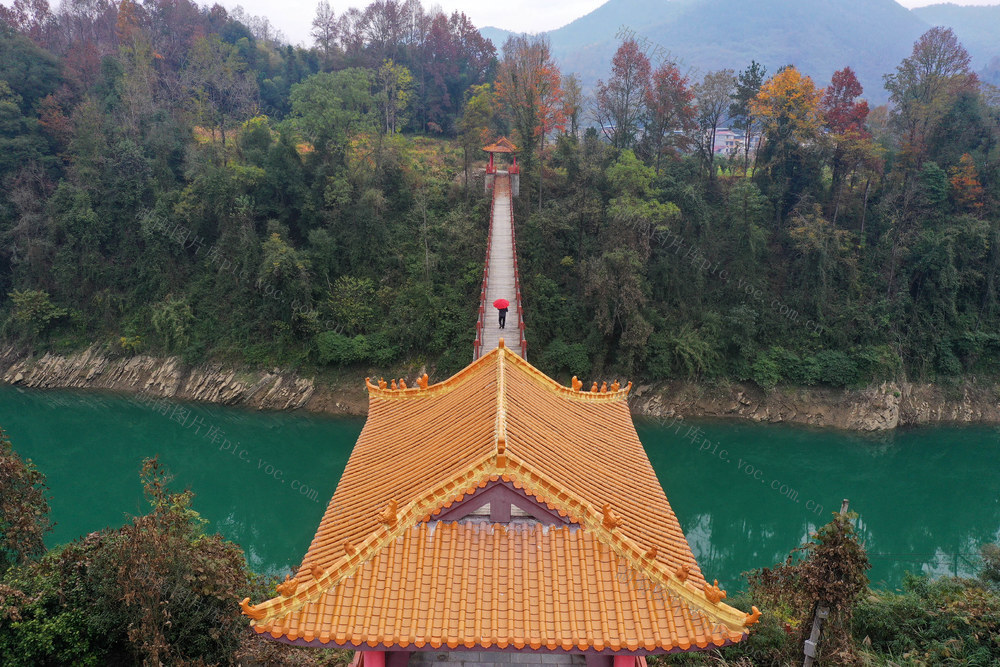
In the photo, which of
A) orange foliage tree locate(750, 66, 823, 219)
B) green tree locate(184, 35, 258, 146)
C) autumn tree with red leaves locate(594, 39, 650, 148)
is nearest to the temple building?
autumn tree with red leaves locate(594, 39, 650, 148)

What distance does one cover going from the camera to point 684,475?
17.6m

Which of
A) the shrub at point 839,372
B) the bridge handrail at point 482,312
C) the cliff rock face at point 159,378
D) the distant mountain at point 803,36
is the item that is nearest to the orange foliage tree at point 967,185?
the shrub at point 839,372

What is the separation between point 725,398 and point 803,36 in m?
80.9

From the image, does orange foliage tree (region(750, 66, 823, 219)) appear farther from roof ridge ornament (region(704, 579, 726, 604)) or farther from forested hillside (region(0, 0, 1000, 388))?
roof ridge ornament (region(704, 579, 726, 604))

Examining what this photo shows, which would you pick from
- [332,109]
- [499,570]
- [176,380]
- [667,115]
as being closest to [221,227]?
[176,380]

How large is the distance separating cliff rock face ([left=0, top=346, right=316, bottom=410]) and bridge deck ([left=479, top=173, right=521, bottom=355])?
758 centimetres

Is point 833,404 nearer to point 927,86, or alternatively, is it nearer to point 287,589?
point 927,86

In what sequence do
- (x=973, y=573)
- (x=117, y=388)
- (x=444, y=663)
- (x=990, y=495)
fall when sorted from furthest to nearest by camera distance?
1. (x=117, y=388)
2. (x=990, y=495)
3. (x=973, y=573)
4. (x=444, y=663)

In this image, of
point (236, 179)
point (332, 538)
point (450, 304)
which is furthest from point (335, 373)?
point (332, 538)

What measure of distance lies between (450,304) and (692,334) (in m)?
8.24

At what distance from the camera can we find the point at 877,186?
870 inches

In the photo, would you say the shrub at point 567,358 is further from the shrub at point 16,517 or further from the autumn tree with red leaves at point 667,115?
the shrub at point 16,517

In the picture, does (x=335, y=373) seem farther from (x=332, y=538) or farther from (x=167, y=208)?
(x=332, y=538)

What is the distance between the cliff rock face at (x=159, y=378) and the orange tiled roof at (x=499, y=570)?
1589 cm
